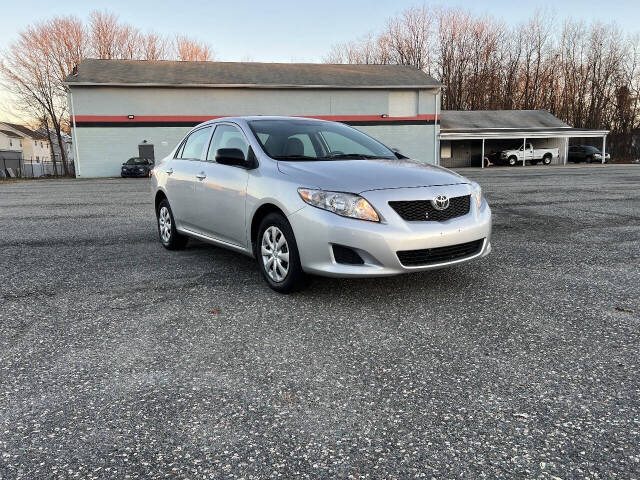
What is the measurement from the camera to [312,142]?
515cm

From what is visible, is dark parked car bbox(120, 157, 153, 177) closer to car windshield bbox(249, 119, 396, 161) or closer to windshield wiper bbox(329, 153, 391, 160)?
car windshield bbox(249, 119, 396, 161)

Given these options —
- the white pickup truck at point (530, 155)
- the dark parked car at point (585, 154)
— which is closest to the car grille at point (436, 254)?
the white pickup truck at point (530, 155)

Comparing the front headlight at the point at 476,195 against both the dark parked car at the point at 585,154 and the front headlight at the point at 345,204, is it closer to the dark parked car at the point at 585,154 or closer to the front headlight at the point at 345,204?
the front headlight at the point at 345,204

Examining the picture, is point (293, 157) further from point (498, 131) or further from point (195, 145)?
point (498, 131)

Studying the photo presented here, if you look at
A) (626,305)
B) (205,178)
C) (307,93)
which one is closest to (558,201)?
(626,305)

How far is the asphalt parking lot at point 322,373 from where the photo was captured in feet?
6.88

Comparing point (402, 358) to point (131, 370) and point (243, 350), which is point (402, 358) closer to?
point (243, 350)

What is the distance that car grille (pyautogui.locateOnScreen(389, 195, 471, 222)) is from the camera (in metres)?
3.94

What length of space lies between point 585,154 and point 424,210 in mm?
44819

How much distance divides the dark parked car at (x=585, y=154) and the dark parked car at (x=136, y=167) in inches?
1356

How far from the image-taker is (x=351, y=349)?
127 inches

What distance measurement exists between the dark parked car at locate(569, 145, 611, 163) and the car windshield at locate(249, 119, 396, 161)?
43258 millimetres

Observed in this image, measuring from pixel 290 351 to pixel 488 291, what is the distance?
2.08 m

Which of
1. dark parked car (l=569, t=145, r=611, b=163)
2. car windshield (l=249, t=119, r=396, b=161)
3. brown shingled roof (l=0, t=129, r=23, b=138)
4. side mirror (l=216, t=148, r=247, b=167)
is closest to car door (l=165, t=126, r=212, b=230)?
side mirror (l=216, t=148, r=247, b=167)
